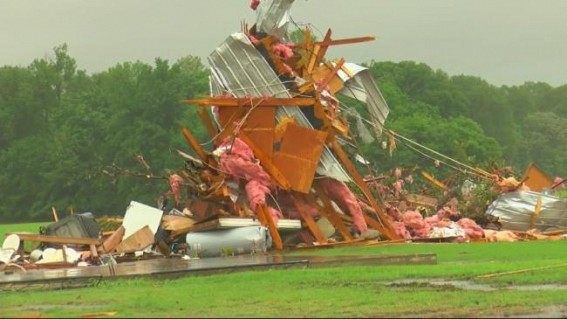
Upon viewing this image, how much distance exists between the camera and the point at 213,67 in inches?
1280

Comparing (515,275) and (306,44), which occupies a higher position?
(306,44)

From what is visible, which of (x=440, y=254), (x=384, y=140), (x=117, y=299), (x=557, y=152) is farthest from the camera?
(x=557, y=152)

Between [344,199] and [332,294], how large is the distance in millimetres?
16363

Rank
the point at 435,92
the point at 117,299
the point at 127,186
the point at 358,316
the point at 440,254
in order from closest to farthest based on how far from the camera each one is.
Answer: the point at 358,316 → the point at 117,299 → the point at 440,254 → the point at 127,186 → the point at 435,92

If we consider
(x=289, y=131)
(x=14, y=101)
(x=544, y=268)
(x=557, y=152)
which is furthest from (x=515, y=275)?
(x=557, y=152)

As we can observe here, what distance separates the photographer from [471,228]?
3216 centimetres

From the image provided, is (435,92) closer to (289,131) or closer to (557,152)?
(557,152)

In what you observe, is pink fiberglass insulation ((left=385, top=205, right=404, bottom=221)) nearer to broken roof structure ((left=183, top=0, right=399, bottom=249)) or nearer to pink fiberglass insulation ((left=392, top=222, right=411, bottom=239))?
pink fiberglass insulation ((left=392, top=222, right=411, bottom=239))

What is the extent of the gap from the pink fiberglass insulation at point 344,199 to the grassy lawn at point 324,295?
9789 mm

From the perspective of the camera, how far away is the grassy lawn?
12.8 meters

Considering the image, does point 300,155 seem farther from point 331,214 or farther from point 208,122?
point 208,122

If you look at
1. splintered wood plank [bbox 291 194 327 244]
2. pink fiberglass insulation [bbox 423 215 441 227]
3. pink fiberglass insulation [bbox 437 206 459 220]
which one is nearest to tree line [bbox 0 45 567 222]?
pink fiberglass insulation [bbox 437 206 459 220]

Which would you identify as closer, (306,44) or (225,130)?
(225,130)

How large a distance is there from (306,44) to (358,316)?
21816 mm
